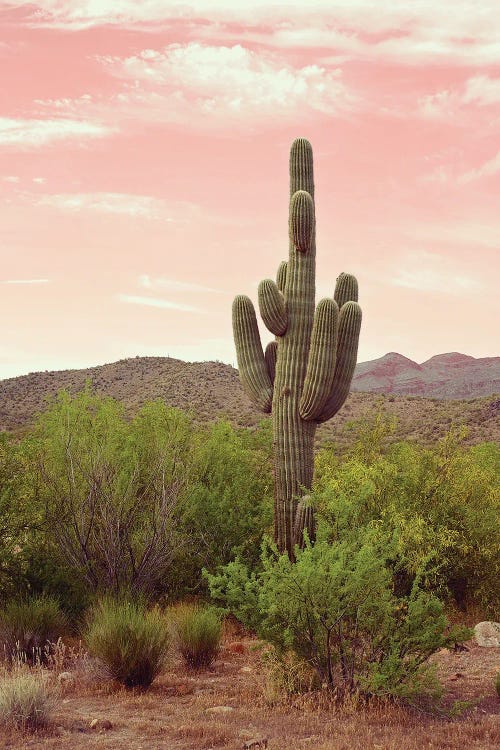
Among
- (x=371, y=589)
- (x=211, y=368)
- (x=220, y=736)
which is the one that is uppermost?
(x=211, y=368)

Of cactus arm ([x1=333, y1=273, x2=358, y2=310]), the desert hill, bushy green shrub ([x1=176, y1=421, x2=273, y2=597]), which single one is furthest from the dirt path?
the desert hill

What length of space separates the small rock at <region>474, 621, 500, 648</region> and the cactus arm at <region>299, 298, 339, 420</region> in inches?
187

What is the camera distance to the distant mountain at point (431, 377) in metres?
128

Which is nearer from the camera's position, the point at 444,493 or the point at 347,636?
the point at 347,636

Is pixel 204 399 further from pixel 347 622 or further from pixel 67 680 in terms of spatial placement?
pixel 347 622

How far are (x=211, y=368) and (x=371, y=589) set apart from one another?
61043mm

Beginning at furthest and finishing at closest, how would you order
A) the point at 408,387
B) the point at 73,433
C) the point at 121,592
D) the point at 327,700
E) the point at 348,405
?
the point at 408,387, the point at 348,405, the point at 73,433, the point at 121,592, the point at 327,700

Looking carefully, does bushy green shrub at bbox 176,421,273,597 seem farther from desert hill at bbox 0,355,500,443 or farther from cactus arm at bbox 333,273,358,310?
desert hill at bbox 0,355,500,443

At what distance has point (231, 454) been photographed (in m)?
17.9

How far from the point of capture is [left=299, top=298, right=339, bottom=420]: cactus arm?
48.6ft

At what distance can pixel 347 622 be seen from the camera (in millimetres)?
10172

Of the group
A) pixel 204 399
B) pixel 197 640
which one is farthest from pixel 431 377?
pixel 197 640

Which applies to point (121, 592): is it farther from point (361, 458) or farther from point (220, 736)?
point (361, 458)

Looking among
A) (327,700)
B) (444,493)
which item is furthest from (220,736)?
(444,493)
